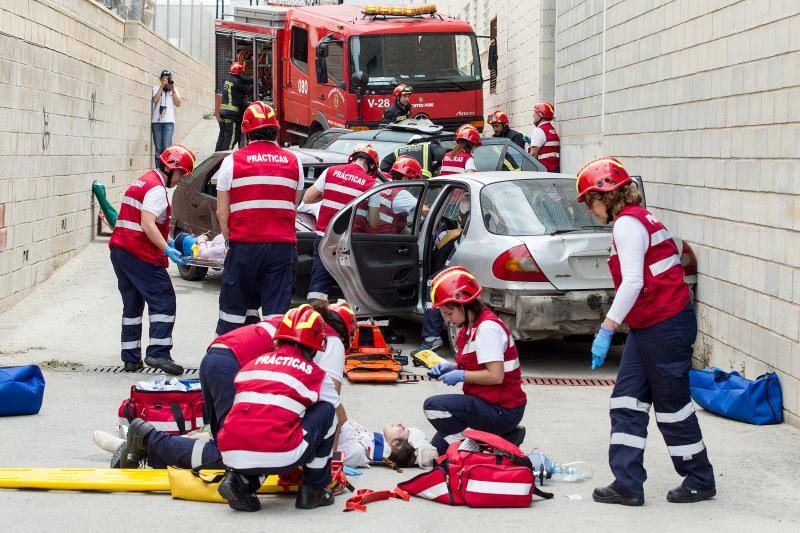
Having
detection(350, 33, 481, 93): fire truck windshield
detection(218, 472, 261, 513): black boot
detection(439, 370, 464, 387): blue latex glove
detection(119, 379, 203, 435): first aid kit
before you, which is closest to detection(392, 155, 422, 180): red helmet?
detection(119, 379, 203, 435): first aid kit

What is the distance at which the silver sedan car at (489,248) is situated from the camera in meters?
9.44

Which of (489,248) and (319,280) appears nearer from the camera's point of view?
(489,248)

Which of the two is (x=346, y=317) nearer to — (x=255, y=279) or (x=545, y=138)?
(x=255, y=279)

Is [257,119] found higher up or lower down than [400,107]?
lower down

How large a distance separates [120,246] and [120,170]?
9968 millimetres

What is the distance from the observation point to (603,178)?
619 centimetres

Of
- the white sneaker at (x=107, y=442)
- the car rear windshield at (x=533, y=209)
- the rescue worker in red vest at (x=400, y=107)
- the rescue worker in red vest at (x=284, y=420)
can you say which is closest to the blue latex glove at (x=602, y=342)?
the rescue worker in red vest at (x=284, y=420)

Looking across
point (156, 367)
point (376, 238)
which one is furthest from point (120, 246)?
point (376, 238)

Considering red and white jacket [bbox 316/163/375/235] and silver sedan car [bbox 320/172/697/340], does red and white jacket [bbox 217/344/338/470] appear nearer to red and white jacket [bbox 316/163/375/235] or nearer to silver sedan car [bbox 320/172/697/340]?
silver sedan car [bbox 320/172/697/340]

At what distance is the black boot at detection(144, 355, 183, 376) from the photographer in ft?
31.2

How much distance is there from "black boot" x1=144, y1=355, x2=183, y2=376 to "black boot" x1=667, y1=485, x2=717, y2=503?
457 centimetres

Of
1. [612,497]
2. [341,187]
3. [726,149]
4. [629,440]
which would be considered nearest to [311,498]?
[612,497]

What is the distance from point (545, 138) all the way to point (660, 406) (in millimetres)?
10433

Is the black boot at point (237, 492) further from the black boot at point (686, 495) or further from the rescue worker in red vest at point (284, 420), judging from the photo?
the black boot at point (686, 495)
